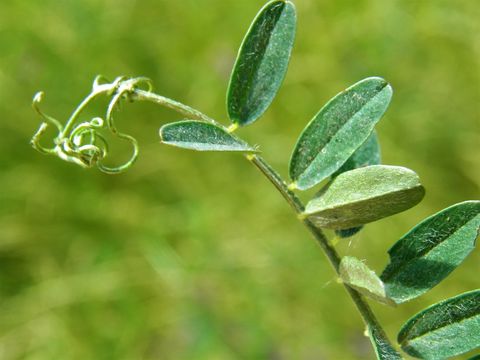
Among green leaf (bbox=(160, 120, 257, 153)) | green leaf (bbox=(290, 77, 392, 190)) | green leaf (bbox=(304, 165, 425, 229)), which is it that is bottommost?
green leaf (bbox=(304, 165, 425, 229))

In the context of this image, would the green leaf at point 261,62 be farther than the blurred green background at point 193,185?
No

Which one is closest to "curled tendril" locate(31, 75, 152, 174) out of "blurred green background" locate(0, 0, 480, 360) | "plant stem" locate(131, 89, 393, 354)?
"plant stem" locate(131, 89, 393, 354)

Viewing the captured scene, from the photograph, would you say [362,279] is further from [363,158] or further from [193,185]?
[193,185]

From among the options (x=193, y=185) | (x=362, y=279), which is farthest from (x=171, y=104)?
(x=193, y=185)

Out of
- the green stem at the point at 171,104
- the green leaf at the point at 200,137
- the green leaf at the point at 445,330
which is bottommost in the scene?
the green leaf at the point at 445,330

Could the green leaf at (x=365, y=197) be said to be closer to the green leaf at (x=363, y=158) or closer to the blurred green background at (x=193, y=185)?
the green leaf at (x=363, y=158)

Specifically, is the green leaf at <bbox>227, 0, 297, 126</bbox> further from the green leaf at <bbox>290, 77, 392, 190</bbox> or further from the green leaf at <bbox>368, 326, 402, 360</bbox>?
the green leaf at <bbox>368, 326, 402, 360</bbox>

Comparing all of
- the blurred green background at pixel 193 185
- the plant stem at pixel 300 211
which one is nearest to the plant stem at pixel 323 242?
the plant stem at pixel 300 211
